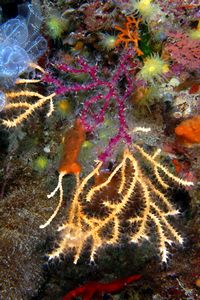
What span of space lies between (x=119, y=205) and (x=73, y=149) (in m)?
0.52

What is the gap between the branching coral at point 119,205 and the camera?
232 cm

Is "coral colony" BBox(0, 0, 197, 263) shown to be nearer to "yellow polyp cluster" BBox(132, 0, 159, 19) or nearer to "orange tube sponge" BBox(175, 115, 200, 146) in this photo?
"yellow polyp cluster" BBox(132, 0, 159, 19)

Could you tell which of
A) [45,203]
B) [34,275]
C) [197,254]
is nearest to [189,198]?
[197,254]

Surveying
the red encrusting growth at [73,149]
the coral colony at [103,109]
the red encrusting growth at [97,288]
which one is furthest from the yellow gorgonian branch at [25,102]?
the red encrusting growth at [97,288]

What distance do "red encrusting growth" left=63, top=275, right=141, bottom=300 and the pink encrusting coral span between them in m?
1.53

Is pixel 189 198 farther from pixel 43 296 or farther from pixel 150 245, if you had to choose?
pixel 43 296

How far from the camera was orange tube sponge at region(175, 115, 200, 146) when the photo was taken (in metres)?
2.32

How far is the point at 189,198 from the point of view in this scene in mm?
3018

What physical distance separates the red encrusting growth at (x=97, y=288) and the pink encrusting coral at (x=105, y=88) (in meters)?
1.53

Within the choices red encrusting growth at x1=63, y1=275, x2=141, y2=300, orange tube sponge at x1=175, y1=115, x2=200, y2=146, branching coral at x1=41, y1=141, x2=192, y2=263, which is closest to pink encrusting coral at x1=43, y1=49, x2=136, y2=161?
branching coral at x1=41, y1=141, x2=192, y2=263

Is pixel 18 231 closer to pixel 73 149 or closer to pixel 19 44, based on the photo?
pixel 73 149

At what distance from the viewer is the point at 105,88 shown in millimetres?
2396

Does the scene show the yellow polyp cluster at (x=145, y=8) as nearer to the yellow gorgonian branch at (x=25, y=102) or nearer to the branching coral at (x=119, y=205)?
the yellow gorgonian branch at (x=25, y=102)

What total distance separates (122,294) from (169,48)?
231 centimetres
